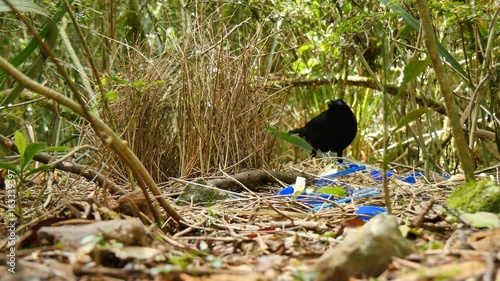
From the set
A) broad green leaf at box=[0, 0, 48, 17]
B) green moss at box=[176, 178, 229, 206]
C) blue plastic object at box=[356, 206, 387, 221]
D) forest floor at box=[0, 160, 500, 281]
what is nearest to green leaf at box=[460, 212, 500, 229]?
forest floor at box=[0, 160, 500, 281]

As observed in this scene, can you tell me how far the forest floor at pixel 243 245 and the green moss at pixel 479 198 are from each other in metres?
0.06

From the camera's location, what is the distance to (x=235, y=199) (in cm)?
195

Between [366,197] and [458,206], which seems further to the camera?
[366,197]

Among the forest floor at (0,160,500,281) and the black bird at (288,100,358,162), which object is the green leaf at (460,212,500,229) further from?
the black bird at (288,100,358,162)

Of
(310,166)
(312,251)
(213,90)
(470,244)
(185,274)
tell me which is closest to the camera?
(185,274)

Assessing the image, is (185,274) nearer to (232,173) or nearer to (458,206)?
(458,206)

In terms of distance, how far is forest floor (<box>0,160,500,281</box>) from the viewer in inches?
37.0

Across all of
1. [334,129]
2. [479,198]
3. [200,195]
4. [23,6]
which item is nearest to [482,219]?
[479,198]

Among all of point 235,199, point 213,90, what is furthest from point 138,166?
point 213,90

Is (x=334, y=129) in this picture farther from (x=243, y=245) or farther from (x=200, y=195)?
(x=243, y=245)

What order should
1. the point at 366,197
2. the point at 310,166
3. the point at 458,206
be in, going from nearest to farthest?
1. the point at 458,206
2. the point at 366,197
3. the point at 310,166

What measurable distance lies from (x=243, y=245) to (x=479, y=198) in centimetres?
62

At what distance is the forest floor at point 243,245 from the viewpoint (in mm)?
940

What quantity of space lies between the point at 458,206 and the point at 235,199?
31.7 inches
